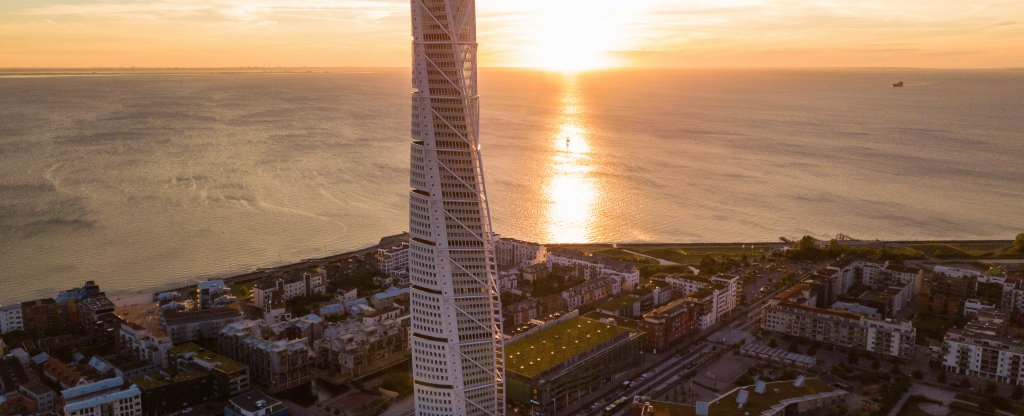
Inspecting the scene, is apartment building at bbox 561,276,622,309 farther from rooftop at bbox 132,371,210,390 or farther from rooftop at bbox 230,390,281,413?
rooftop at bbox 132,371,210,390

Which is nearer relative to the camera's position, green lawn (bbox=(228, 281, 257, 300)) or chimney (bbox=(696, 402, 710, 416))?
chimney (bbox=(696, 402, 710, 416))

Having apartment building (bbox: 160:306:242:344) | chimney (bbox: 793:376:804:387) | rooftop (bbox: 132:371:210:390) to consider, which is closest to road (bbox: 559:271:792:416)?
chimney (bbox: 793:376:804:387)

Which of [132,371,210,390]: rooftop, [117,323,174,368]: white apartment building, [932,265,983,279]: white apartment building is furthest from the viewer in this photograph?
[932,265,983,279]: white apartment building

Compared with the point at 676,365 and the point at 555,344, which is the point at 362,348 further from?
the point at 676,365

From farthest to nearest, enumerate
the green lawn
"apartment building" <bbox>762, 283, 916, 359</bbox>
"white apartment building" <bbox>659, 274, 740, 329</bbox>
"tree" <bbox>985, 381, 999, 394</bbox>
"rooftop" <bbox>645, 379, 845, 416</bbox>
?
the green lawn < "white apartment building" <bbox>659, 274, 740, 329</bbox> < "apartment building" <bbox>762, 283, 916, 359</bbox> < "tree" <bbox>985, 381, 999, 394</bbox> < "rooftop" <bbox>645, 379, 845, 416</bbox>

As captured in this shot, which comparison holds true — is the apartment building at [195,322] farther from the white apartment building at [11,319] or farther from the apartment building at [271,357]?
the white apartment building at [11,319]

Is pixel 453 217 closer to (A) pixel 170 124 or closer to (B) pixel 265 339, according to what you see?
(B) pixel 265 339

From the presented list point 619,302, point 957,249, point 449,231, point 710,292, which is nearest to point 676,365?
point 619,302

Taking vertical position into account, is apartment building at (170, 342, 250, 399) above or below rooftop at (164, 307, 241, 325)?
below

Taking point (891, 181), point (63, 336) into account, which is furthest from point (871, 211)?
point (63, 336)
